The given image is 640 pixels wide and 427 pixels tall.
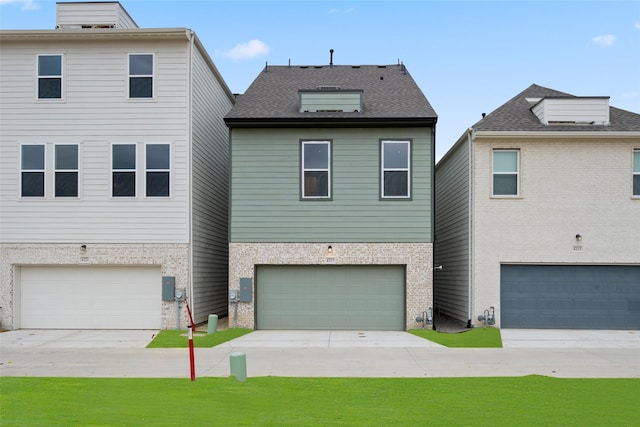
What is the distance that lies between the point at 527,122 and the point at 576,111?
4.87 feet

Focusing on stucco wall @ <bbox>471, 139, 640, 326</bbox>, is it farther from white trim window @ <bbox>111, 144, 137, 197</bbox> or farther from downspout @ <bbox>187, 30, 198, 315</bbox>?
white trim window @ <bbox>111, 144, 137, 197</bbox>

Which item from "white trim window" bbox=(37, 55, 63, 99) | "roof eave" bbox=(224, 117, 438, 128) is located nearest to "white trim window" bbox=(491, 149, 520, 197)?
"roof eave" bbox=(224, 117, 438, 128)

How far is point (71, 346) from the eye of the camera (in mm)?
15031

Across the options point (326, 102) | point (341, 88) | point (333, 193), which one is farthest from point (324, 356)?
point (341, 88)

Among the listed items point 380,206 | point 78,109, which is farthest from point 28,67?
point 380,206

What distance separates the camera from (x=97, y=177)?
58.7 ft

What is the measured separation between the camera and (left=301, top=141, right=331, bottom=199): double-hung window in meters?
18.2

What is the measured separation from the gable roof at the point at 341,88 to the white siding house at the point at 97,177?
213cm

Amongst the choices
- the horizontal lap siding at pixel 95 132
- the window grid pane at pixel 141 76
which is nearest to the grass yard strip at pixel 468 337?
the horizontal lap siding at pixel 95 132

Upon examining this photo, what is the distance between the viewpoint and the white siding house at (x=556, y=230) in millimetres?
18094

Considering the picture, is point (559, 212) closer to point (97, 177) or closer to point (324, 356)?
point (324, 356)

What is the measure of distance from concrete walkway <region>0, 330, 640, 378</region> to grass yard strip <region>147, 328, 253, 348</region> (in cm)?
34

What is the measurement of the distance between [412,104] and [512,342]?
7470mm
